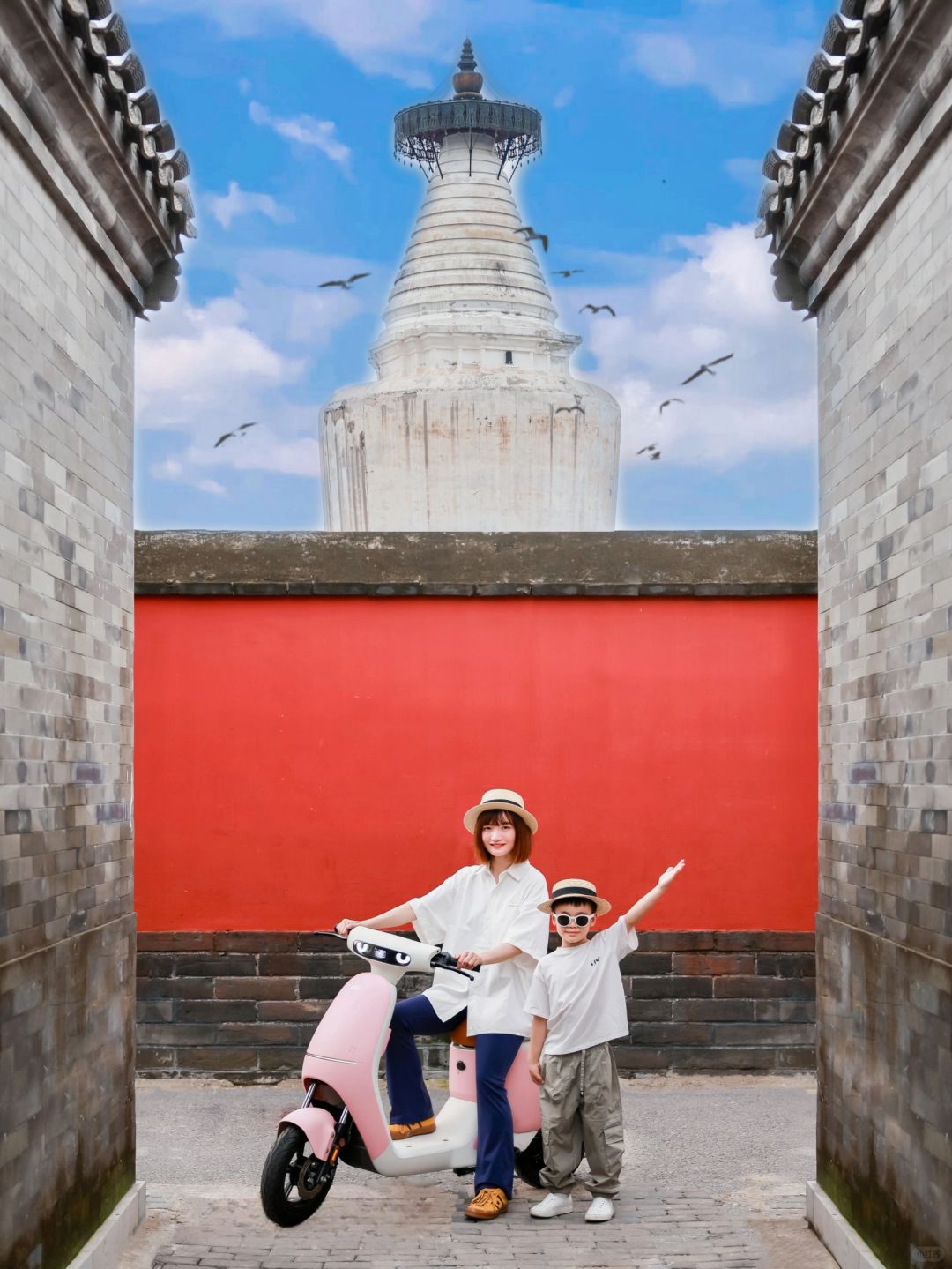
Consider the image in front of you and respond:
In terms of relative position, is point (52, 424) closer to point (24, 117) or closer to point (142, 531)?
point (24, 117)

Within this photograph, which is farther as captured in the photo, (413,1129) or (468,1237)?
(413,1129)

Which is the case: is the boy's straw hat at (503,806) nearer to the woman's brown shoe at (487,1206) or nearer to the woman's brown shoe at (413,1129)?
the woman's brown shoe at (413,1129)

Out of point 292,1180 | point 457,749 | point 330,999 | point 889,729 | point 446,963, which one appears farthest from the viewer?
point 457,749

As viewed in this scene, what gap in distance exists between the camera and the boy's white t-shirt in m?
5.57

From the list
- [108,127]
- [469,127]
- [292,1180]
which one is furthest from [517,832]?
[469,127]

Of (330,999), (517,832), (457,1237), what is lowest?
(457,1237)

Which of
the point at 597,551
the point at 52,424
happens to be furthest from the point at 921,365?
the point at 597,551

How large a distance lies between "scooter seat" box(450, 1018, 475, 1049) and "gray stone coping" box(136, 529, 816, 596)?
2978 millimetres

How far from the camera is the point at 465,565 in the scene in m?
8.24

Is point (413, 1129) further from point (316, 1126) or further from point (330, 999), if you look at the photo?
point (330, 999)

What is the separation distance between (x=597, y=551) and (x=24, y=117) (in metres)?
4.57

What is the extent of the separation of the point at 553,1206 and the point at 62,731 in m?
2.48

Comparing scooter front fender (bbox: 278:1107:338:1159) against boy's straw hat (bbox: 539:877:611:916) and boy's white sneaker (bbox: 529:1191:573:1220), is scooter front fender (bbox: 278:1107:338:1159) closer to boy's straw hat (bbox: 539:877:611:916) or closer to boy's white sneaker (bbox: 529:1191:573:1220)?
boy's white sneaker (bbox: 529:1191:573:1220)

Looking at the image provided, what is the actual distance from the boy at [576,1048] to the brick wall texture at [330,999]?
2.31 m
